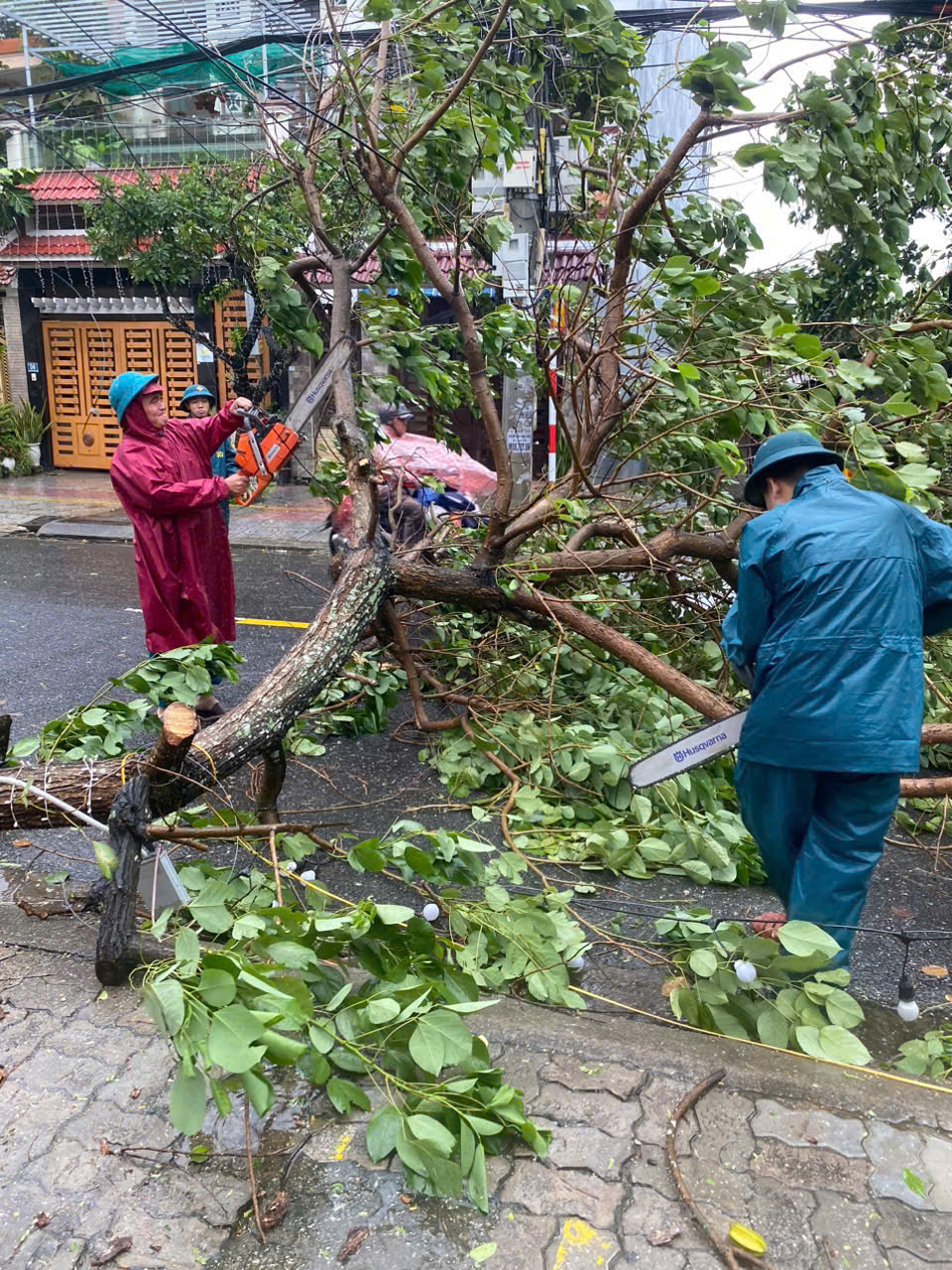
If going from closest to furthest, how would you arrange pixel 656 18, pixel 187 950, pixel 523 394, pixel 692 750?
pixel 187 950 → pixel 692 750 → pixel 656 18 → pixel 523 394

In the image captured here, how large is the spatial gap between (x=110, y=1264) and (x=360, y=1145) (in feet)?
1.74

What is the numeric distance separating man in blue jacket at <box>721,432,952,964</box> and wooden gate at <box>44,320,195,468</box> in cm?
1362

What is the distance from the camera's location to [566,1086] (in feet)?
7.80

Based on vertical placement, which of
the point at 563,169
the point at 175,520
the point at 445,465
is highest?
the point at 563,169

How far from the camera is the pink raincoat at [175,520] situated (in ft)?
15.6

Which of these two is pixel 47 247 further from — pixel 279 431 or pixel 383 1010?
pixel 383 1010

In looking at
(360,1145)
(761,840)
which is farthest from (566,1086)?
(761,840)

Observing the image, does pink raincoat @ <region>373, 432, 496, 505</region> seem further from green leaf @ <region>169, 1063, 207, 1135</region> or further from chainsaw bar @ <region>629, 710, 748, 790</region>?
green leaf @ <region>169, 1063, 207, 1135</region>

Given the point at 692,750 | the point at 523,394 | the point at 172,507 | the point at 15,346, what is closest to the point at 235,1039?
the point at 692,750

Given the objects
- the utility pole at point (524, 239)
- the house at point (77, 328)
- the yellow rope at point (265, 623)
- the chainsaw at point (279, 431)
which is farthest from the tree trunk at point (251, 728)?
the house at point (77, 328)

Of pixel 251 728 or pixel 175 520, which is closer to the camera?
pixel 251 728

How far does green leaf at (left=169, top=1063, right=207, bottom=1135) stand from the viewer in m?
1.86

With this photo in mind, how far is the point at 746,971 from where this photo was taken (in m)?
2.57

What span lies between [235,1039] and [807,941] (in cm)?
139
